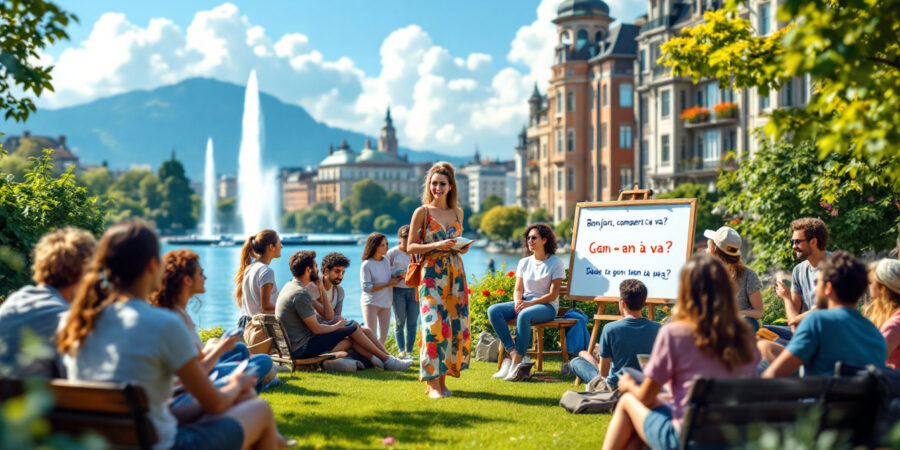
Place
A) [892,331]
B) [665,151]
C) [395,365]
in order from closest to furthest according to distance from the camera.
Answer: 1. [892,331]
2. [395,365]
3. [665,151]

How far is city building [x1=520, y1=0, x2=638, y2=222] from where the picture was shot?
64000 millimetres

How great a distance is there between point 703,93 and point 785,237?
118 ft

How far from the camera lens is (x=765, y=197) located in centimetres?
1917

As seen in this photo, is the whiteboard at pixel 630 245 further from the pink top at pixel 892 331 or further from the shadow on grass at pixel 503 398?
the pink top at pixel 892 331

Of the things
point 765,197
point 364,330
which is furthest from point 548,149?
point 364,330

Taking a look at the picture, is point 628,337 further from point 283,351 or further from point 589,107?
point 589,107

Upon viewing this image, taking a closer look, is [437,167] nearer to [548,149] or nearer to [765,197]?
[765,197]

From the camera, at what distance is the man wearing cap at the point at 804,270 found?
25.8 feet

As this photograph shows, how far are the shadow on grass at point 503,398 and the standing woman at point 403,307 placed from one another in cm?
394

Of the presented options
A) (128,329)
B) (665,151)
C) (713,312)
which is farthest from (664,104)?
(128,329)

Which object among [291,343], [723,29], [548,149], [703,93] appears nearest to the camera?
[723,29]

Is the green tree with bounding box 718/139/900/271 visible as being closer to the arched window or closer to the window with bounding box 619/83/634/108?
the window with bounding box 619/83/634/108

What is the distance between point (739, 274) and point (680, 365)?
13.6 ft

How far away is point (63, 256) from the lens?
14.3 ft
